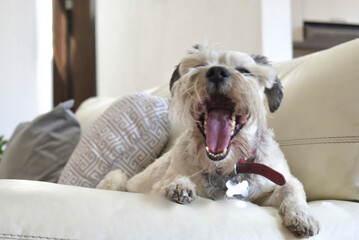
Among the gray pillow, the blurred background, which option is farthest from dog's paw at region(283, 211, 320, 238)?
the blurred background

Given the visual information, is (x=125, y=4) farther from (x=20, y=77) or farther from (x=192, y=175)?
(x=192, y=175)

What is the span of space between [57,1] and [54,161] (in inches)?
117

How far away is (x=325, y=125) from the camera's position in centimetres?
132

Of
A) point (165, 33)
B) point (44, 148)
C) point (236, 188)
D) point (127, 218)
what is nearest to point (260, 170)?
point (236, 188)

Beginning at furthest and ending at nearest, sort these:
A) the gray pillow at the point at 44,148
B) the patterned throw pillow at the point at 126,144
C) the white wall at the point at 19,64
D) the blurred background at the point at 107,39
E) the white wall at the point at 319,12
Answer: the white wall at the point at 319,12, the white wall at the point at 19,64, the blurred background at the point at 107,39, the gray pillow at the point at 44,148, the patterned throw pillow at the point at 126,144

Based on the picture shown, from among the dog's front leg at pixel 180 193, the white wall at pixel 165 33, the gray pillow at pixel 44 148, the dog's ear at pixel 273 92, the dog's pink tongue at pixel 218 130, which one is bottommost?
the gray pillow at pixel 44 148

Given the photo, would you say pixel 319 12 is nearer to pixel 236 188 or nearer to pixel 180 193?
pixel 236 188

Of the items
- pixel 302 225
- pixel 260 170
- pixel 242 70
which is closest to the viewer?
pixel 302 225

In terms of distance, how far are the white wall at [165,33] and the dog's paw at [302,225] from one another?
205 centimetres

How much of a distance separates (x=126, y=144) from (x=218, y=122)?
0.84 meters

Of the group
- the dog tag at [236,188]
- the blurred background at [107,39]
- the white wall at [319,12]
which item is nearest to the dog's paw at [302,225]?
the dog tag at [236,188]

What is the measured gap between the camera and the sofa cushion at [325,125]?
122 centimetres

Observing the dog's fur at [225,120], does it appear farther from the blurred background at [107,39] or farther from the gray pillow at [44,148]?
the blurred background at [107,39]

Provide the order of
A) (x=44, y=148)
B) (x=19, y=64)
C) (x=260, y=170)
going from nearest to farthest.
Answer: (x=260, y=170) → (x=44, y=148) → (x=19, y=64)
